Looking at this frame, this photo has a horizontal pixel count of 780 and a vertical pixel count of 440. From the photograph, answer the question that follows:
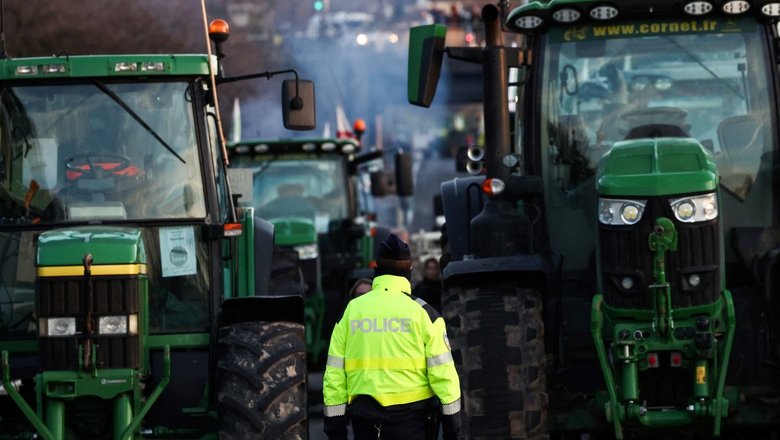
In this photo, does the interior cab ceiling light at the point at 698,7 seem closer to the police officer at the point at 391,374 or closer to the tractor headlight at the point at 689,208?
the tractor headlight at the point at 689,208

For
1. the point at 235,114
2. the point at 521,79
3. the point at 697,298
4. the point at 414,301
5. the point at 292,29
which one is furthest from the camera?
the point at 292,29

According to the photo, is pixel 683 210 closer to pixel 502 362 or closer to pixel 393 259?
pixel 502 362

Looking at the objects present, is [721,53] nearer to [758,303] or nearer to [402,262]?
[758,303]

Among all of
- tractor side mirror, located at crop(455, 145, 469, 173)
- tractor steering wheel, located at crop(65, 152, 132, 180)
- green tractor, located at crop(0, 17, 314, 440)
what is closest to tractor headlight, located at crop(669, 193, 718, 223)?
green tractor, located at crop(0, 17, 314, 440)

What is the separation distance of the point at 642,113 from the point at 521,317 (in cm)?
169

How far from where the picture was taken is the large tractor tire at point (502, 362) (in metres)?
11.0

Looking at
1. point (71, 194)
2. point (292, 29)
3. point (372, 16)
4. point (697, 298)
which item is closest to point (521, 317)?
point (697, 298)

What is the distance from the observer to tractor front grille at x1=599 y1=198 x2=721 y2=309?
10609mm

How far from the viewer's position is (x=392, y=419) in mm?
9359

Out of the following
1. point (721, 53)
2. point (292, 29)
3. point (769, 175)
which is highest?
point (292, 29)

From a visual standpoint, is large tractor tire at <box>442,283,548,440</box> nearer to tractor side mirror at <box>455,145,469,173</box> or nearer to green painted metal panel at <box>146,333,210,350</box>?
green painted metal panel at <box>146,333,210,350</box>

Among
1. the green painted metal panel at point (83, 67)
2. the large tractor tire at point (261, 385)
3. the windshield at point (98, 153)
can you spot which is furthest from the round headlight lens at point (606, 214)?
the green painted metal panel at point (83, 67)

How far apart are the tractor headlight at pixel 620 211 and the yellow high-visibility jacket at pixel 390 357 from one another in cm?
167

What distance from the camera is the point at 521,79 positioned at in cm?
1244
